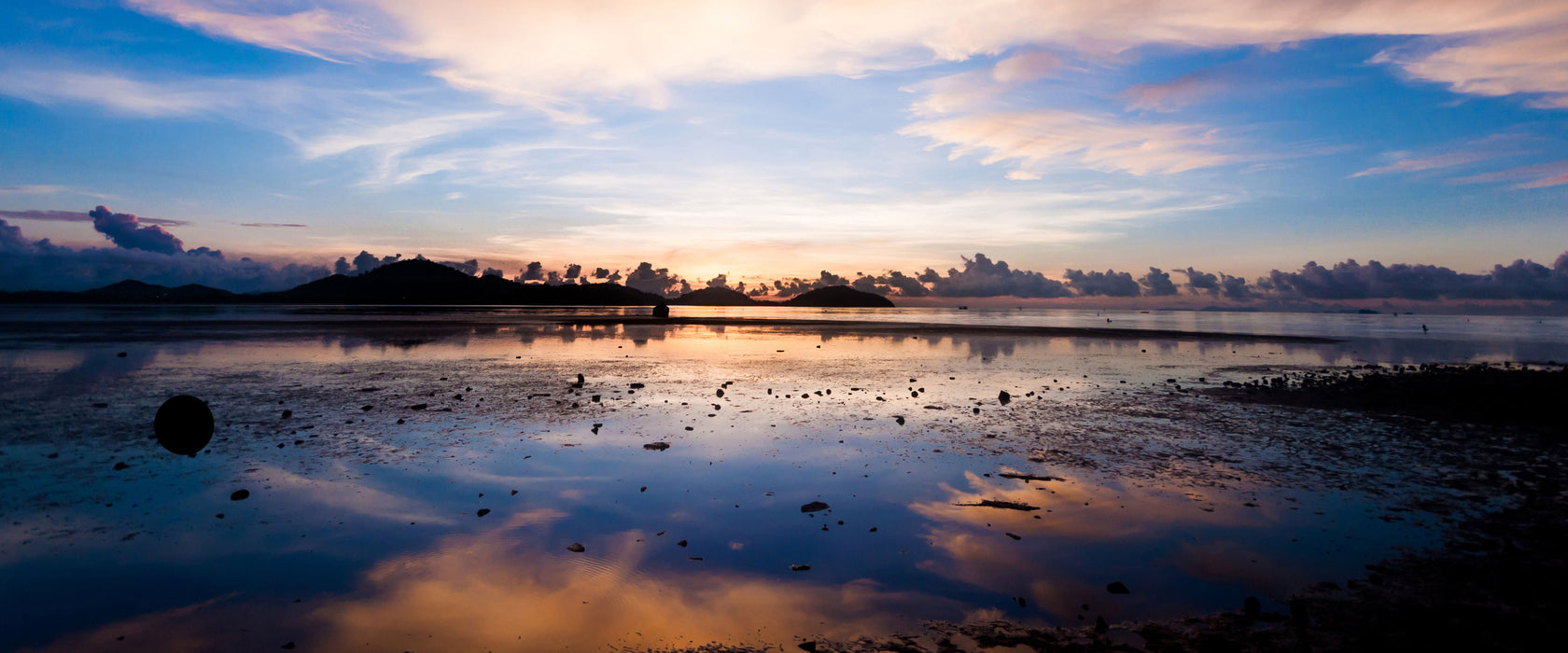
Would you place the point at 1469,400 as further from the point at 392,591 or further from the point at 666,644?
the point at 392,591

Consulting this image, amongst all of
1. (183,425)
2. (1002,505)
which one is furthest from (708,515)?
(183,425)

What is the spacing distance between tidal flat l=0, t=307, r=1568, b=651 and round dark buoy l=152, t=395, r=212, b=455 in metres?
0.28

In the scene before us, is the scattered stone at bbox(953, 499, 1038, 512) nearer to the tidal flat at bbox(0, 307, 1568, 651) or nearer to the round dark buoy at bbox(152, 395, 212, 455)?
the tidal flat at bbox(0, 307, 1568, 651)

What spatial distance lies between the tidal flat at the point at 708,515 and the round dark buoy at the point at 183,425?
28 cm

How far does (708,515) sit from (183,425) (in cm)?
1183

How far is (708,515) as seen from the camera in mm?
10094

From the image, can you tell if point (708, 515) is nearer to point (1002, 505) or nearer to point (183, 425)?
point (1002, 505)

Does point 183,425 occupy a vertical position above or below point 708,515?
above

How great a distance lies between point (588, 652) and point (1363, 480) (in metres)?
13.8

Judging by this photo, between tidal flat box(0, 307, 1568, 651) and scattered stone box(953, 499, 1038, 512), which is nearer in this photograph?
tidal flat box(0, 307, 1568, 651)

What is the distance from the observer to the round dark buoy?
13.5 metres

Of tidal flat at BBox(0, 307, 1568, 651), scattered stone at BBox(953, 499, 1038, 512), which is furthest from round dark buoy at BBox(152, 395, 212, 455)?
scattered stone at BBox(953, 499, 1038, 512)

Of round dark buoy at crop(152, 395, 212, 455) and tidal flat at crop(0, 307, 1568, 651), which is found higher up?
round dark buoy at crop(152, 395, 212, 455)

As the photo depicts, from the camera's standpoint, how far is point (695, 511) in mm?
10242
